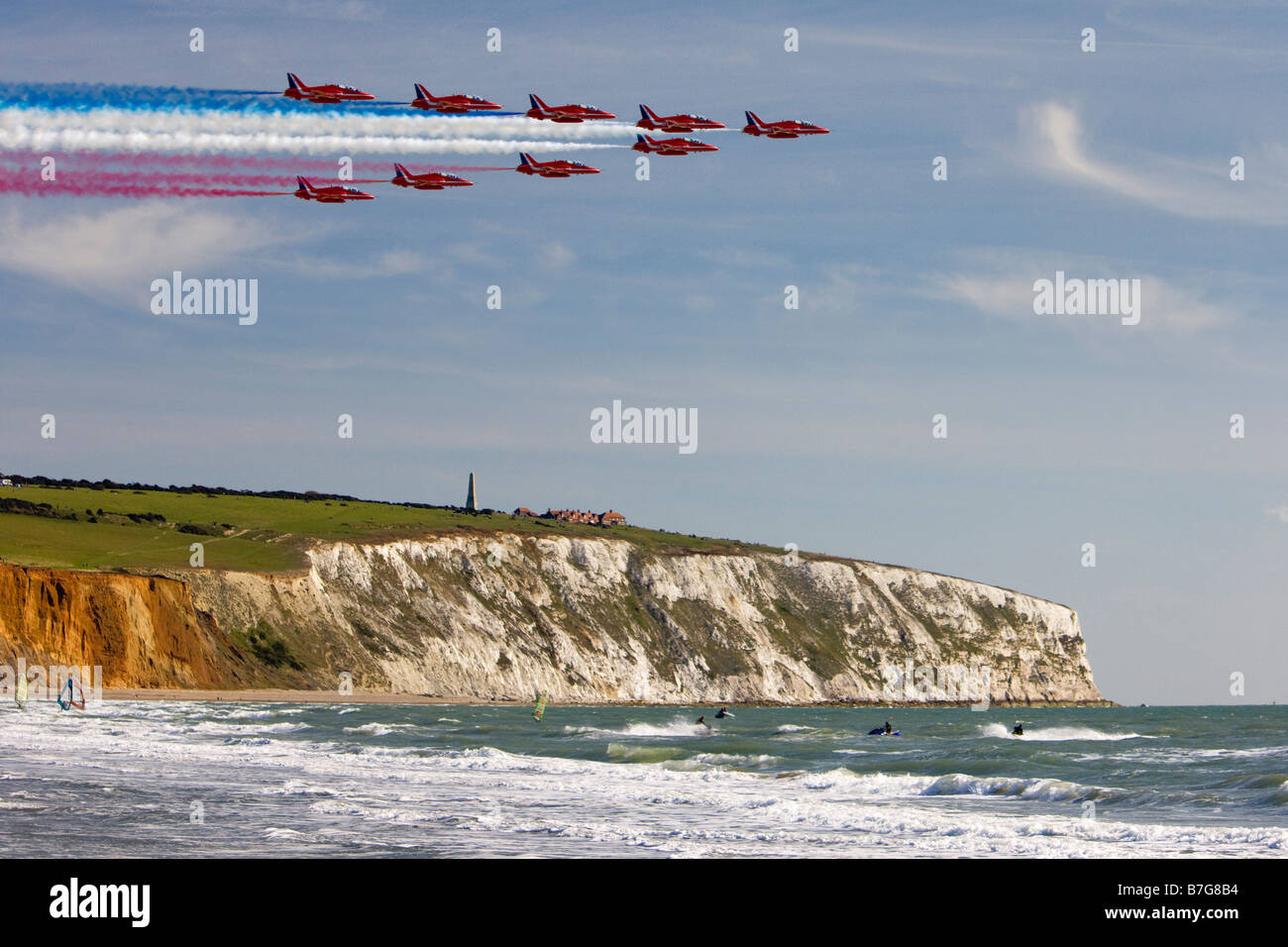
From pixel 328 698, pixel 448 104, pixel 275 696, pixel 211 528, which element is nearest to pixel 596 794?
pixel 448 104

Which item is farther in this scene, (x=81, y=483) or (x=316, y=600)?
(x=81, y=483)

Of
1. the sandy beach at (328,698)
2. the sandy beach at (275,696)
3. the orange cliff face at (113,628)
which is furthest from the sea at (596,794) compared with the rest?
the orange cliff face at (113,628)

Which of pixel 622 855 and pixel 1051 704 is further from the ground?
pixel 622 855

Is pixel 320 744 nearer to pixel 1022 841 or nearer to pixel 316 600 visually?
pixel 1022 841

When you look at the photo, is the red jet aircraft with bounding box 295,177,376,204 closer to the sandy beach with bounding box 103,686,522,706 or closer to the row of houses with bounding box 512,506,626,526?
the sandy beach with bounding box 103,686,522,706

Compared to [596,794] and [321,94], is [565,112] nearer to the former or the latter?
[321,94]
